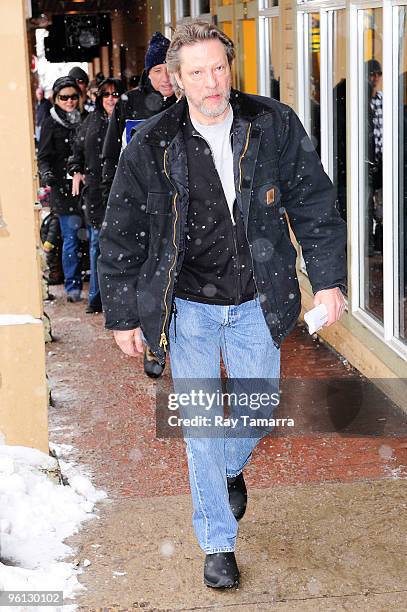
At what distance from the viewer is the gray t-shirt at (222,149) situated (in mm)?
4410

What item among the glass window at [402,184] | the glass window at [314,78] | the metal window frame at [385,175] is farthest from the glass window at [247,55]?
the glass window at [402,184]

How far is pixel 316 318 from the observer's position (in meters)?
4.41

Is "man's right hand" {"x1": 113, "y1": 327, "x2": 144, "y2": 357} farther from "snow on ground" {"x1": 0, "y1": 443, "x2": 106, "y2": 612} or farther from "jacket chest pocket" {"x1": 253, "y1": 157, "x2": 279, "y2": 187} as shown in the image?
"snow on ground" {"x1": 0, "y1": 443, "x2": 106, "y2": 612}

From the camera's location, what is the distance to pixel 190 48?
433cm

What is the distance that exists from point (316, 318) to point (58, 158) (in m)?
7.01

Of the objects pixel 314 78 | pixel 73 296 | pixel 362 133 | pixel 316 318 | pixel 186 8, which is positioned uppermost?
pixel 186 8

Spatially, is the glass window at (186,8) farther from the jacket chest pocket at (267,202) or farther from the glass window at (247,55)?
the jacket chest pocket at (267,202)

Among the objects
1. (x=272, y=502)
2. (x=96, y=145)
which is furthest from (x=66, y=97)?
(x=272, y=502)

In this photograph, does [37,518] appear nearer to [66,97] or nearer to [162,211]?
[162,211]

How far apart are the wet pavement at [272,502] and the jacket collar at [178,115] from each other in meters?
1.74

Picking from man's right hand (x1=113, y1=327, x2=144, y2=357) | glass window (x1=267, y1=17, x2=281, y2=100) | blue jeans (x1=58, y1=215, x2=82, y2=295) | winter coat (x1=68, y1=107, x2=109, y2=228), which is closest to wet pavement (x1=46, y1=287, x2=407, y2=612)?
man's right hand (x1=113, y1=327, x2=144, y2=357)

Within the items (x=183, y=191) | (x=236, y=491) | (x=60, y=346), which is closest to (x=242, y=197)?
(x=183, y=191)

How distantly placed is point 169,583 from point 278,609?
50 centimetres

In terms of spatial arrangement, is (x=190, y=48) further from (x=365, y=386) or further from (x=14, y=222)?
(x=365, y=386)
